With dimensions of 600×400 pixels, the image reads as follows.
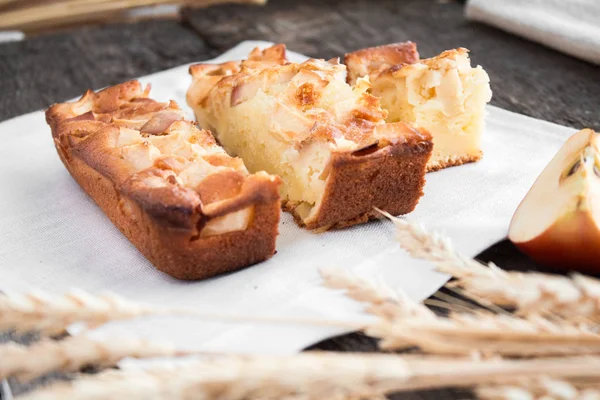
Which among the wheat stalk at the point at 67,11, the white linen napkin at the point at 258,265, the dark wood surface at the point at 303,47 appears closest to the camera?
the white linen napkin at the point at 258,265

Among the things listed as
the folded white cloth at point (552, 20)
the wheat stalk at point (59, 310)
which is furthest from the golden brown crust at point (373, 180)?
the folded white cloth at point (552, 20)

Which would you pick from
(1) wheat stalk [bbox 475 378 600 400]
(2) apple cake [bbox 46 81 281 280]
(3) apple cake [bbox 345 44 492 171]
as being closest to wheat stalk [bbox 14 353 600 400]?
(1) wheat stalk [bbox 475 378 600 400]

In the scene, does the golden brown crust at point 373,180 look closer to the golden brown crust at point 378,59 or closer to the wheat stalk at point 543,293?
the golden brown crust at point 378,59

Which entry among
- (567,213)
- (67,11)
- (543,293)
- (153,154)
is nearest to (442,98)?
(567,213)

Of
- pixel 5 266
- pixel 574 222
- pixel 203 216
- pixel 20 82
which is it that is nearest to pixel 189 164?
pixel 203 216

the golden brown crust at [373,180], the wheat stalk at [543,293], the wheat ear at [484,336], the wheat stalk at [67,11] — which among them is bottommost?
the wheat stalk at [67,11]

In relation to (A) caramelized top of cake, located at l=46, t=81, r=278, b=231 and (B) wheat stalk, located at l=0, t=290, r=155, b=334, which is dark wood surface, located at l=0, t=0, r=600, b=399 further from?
(B) wheat stalk, located at l=0, t=290, r=155, b=334
